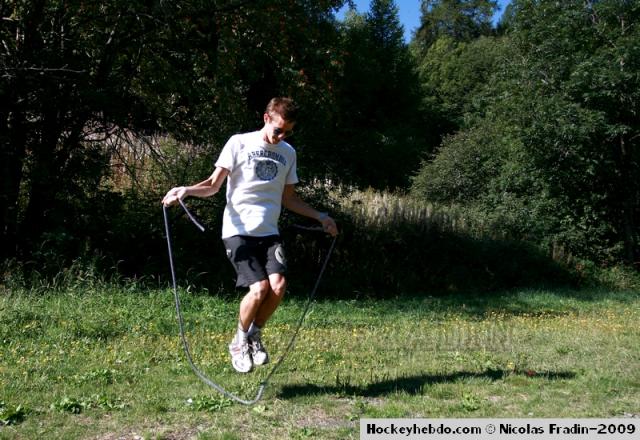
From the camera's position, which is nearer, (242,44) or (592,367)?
(592,367)

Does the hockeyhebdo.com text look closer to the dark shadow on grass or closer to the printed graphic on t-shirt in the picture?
the dark shadow on grass

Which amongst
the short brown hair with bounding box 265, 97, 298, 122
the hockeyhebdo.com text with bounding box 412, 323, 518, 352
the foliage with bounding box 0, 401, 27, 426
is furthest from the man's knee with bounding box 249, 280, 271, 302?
the hockeyhebdo.com text with bounding box 412, 323, 518, 352

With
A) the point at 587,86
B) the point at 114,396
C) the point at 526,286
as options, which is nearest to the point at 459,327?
the point at 114,396

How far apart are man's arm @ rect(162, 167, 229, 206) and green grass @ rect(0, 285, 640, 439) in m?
1.49

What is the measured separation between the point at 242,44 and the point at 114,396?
9133 mm

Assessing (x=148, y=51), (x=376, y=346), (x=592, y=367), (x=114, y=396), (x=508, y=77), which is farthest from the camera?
(x=508, y=77)

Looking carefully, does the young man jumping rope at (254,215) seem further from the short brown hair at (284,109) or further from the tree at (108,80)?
the tree at (108,80)

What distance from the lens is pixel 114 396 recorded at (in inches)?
192

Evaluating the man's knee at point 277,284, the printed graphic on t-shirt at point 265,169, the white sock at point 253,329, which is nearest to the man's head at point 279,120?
the printed graphic on t-shirt at point 265,169

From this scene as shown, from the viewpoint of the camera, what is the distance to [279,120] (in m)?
5.09

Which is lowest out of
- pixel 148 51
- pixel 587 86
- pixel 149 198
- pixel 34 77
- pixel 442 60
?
pixel 149 198

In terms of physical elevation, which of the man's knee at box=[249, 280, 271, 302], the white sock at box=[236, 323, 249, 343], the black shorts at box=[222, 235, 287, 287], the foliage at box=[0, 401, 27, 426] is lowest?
Result: the foliage at box=[0, 401, 27, 426]

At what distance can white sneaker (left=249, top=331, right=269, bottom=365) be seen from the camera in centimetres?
508

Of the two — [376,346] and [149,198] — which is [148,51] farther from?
[376,346]
